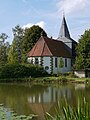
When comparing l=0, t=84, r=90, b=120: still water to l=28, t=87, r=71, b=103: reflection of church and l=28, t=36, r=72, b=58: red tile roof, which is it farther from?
l=28, t=36, r=72, b=58: red tile roof

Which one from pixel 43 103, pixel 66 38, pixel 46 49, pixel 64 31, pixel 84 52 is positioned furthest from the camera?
pixel 64 31

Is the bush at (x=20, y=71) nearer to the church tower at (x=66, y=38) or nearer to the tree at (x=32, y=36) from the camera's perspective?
the tree at (x=32, y=36)

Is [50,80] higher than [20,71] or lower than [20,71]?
lower

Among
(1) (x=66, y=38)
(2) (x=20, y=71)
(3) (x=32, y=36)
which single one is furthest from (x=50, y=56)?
(1) (x=66, y=38)

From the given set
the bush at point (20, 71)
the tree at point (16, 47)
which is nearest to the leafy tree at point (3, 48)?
the tree at point (16, 47)

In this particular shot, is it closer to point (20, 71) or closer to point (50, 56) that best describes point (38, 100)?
point (20, 71)

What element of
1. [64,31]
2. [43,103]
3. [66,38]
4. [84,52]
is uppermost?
[64,31]

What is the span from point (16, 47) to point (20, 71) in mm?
12593

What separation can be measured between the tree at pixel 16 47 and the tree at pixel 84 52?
426 inches

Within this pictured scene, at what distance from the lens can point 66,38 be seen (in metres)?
48.5

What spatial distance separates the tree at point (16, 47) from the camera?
4541 cm

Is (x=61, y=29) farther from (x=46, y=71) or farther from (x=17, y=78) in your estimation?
(x=17, y=78)

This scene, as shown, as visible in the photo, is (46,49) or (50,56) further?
(46,49)

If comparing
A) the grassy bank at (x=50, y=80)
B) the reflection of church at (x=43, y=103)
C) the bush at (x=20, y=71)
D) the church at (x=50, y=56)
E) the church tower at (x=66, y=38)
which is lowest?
the reflection of church at (x=43, y=103)
